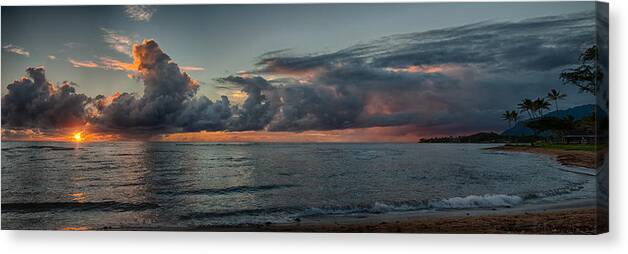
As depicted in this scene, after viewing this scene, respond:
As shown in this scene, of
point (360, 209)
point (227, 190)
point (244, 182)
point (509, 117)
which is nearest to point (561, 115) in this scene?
point (509, 117)

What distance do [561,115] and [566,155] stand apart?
37cm

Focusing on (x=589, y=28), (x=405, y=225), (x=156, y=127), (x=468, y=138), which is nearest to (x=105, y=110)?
(x=156, y=127)

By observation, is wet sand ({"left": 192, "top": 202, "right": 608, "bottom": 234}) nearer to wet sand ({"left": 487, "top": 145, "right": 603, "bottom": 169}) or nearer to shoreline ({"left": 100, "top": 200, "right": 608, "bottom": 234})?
shoreline ({"left": 100, "top": 200, "right": 608, "bottom": 234})

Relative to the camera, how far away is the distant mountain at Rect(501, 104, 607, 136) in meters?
5.71

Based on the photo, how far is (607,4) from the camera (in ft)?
18.7

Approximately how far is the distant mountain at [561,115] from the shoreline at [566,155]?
0.14 m

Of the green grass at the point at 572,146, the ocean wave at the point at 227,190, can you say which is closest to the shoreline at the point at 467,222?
the ocean wave at the point at 227,190

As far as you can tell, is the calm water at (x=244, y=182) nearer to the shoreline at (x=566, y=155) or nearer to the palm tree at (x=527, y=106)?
the shoreline at (x=566, y=155)

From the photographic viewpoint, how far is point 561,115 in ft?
19.5

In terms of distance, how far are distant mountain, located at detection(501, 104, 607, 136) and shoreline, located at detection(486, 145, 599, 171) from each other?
0.14 metres

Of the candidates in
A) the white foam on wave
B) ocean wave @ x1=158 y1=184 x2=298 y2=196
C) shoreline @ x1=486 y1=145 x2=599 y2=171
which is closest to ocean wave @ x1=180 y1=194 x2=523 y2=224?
the white foam on wave

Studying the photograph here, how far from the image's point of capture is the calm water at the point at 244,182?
600cm

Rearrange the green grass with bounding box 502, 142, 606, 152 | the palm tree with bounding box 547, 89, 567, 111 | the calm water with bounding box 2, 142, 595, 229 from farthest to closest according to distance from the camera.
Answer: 1. the calm water with bounding box 2, 142, 595, 229
2. the palm tree with bounding box 547, 89, 567, 111
3. the green grass with bounding box 502, 142, 606, 152

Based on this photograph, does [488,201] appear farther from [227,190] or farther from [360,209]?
[227,190]
